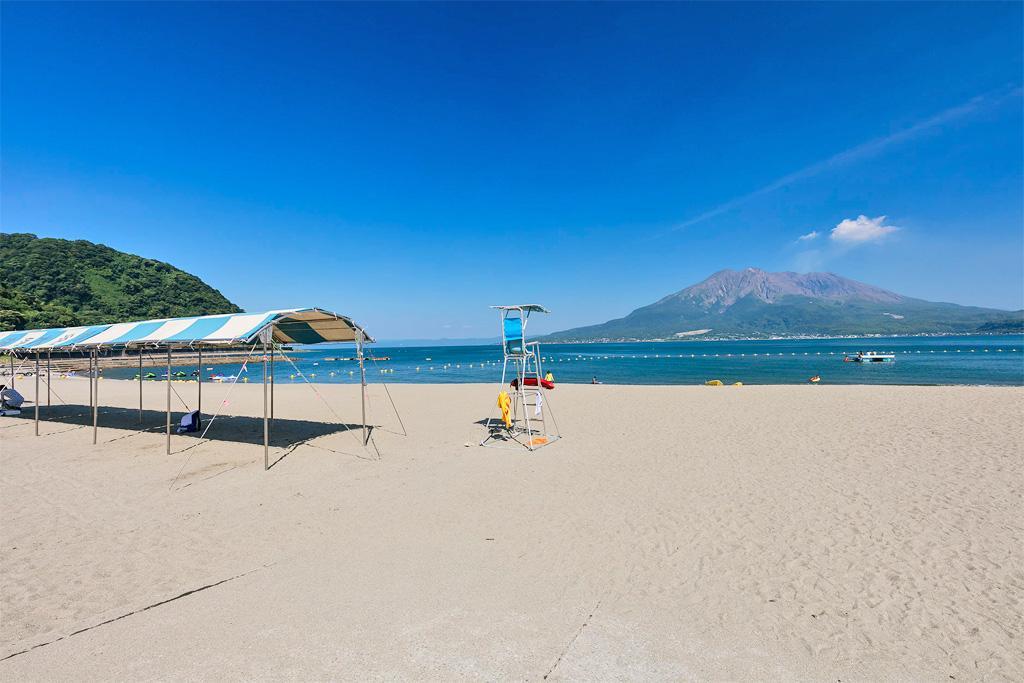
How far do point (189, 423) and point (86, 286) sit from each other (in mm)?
91390

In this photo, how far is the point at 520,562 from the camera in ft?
14.2

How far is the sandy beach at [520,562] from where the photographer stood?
9.80ft

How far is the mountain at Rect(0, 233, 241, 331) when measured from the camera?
59469 millimetres

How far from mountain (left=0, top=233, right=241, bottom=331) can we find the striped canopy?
56718 mm

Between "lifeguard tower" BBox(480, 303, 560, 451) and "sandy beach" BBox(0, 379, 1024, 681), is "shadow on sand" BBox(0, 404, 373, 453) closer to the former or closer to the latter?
"sandy beach" BBox(0, 379, 1024, 681)

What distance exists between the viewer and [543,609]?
11.6 feet

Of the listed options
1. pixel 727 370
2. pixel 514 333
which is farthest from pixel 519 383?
pixel 727 370

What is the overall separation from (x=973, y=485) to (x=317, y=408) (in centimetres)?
1659

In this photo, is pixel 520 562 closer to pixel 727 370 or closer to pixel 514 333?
pixel 514 333

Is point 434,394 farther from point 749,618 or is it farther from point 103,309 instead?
point 103,309

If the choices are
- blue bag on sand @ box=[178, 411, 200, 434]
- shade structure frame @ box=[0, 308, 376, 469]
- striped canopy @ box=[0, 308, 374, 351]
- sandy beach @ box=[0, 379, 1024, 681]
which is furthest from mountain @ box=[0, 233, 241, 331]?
sandy beach @ box=[0, 379, 1024, 681]

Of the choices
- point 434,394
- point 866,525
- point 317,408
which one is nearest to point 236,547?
point 866,525

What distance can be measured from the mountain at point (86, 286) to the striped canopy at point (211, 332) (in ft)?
186

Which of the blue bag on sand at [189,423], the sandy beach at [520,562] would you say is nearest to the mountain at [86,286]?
the blue bag on sand at [189,423]
